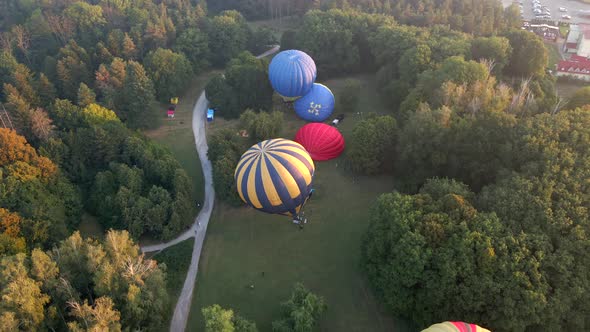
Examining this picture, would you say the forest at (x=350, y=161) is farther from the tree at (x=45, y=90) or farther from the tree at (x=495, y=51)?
the tree at (x=45, y=90)

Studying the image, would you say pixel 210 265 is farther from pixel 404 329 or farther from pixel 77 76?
pixel 77 76

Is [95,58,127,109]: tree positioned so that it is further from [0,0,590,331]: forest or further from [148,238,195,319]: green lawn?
[148,238,195,319]: green lawn

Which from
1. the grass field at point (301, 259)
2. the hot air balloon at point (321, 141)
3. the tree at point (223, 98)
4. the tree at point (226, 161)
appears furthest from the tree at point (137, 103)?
the hot air balloon at point (321, 141)

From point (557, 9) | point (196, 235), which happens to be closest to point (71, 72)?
point (196, 235)

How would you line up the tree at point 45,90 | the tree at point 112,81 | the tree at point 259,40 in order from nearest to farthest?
the tree at point 112,81 → the tree at point 45,90 → the tree at point 259,40

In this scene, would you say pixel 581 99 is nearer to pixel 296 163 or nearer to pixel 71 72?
pixel 296 163
